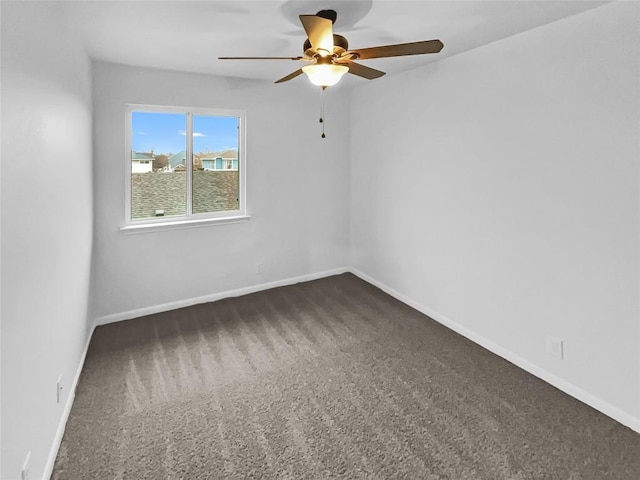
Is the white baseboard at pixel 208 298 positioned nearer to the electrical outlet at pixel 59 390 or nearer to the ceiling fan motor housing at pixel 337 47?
the electrical outlet at pixel 59 390

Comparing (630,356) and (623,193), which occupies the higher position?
(623,193)

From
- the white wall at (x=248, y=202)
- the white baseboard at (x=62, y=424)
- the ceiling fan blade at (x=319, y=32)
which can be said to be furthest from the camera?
the white wall at (x=248, y=202)

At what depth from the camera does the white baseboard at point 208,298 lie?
3581 millimetres

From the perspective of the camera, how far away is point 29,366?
160 centimetres

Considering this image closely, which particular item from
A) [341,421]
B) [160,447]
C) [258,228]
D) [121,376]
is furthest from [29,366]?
[258,228]

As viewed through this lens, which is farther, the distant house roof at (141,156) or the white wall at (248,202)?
the distant house roof at (141,156)

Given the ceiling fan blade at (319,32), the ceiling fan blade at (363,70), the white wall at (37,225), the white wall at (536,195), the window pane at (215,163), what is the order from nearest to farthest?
the white wall at (37,225) → the ceiling fan blade at (319,32) → the white wall at (536,195) → the ceiling fan blade at (363,70) → the window pane at (215,163)

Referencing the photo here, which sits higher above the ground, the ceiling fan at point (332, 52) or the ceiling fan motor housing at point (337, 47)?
the ceiling fan motor housing at point (337, 47)

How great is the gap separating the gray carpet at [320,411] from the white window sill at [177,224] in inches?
35.6

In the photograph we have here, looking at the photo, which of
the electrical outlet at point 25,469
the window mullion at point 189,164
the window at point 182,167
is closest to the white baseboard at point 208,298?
the window at point 182,167

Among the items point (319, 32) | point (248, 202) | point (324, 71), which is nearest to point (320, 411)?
point (324, 71)

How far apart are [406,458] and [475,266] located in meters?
1.72

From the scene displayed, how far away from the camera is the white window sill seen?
3.54 metres

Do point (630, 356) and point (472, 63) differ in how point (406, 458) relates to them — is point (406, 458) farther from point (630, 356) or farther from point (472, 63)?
point (472, 63)
